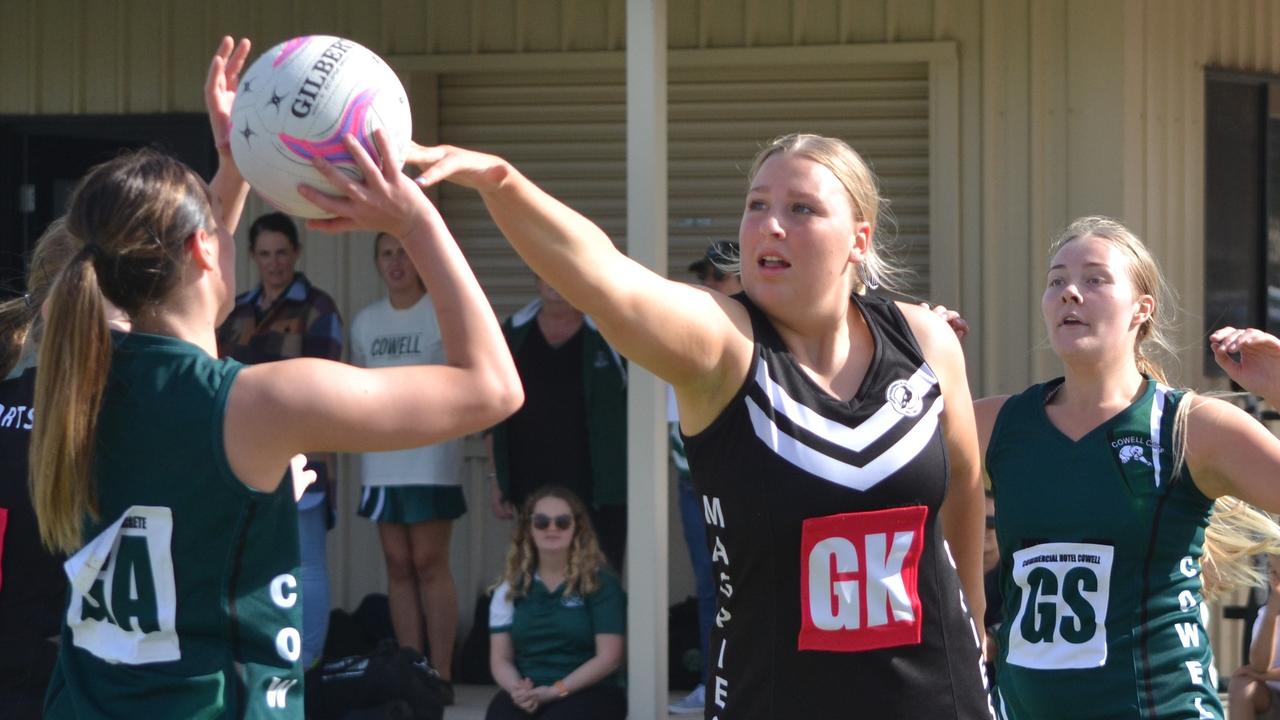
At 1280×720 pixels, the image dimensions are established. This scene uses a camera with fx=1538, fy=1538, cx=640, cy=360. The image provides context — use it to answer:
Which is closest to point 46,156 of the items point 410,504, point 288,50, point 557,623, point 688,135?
point 410,504

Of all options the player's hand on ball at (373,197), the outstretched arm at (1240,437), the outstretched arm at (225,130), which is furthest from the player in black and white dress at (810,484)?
the outstretched arm at (1240,437)

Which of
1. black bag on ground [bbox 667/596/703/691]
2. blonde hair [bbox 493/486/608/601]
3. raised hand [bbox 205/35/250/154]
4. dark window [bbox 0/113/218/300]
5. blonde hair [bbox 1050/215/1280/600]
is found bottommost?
black bag on ground [bbox 667/596/703/691]

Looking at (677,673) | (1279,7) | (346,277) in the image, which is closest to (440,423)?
(677,673)

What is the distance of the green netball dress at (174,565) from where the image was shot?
2.31 metres

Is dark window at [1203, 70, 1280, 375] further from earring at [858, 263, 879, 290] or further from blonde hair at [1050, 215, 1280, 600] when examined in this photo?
earring at [858, 263, 879, 290]

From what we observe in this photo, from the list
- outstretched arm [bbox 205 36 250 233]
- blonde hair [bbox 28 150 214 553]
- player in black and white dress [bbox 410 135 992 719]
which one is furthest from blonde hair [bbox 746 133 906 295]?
blonde hair [bbox 28 150 214 553]

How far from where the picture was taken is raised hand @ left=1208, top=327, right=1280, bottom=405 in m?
3.53

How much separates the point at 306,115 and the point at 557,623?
3.99 m

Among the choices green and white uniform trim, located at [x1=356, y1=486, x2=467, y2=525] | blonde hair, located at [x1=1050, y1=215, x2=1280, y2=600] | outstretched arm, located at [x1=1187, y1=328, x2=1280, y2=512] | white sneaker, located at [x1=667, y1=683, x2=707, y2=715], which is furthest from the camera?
green and white uniform trim, located at [x1=356, y1=486, x2=467, y2=525]

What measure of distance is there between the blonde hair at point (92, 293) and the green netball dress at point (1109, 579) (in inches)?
81.4

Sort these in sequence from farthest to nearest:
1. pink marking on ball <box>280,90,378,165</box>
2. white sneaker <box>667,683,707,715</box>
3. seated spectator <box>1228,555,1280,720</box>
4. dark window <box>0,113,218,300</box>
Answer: dark window <box>0,113,218,300</box>
white sneaker <box>667,683,707,715</box>
seated spectator <box>1228,555,1280,720</box>
pink marking on ball <box>280,90,378,165</box>

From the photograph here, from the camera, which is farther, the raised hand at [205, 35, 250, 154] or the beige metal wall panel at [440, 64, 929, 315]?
the beige metal wall panel at [440, 64, 929, 315]

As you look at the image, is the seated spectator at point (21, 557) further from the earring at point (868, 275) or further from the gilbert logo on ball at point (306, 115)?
the earring at point (868, 275)

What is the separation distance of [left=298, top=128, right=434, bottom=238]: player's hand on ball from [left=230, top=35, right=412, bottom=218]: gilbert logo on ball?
0.06 metres
